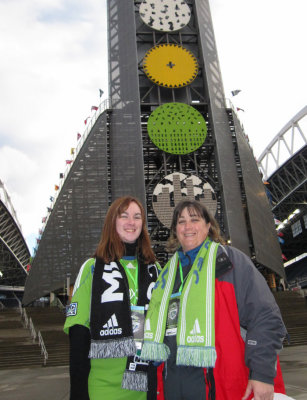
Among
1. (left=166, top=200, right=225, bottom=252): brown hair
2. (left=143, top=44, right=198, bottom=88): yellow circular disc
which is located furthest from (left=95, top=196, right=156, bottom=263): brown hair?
(left=143, top=44, right=198, bottom=88): yellow circular disc

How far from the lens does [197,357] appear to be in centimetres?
216

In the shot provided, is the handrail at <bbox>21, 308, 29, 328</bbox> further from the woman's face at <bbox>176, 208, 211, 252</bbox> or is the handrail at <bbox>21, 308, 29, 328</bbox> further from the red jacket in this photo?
the red jacket

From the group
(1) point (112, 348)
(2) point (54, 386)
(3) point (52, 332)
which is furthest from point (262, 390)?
(3) point (52, 332)

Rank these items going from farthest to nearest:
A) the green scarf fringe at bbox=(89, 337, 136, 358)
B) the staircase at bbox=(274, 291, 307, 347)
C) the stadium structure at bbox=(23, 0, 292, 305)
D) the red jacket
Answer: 1. the stadium structure at bbox=(23, 0, 292, 305)
2. the staircase at bbox=(274, 291, 307, 347)
3. the green scarf fringe at bbox=(89, 337, 136, 358)
4. the red jacket

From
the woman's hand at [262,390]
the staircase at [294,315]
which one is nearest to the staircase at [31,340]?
the staircase at [294,315]

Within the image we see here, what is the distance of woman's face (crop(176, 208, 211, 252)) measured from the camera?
2.72 meters

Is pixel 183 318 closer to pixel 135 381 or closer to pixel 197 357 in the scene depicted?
pixel 197 357

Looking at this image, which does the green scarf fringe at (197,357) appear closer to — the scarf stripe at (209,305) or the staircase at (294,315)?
the scarf stripe at (209,305)

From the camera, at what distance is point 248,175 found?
28.0 metres

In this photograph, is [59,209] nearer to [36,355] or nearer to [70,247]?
[70,247]

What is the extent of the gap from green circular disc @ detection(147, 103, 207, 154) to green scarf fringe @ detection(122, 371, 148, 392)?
966 inches

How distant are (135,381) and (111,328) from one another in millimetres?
404

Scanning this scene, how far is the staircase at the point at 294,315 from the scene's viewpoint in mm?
14730

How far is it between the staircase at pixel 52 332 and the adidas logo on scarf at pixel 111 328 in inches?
435
